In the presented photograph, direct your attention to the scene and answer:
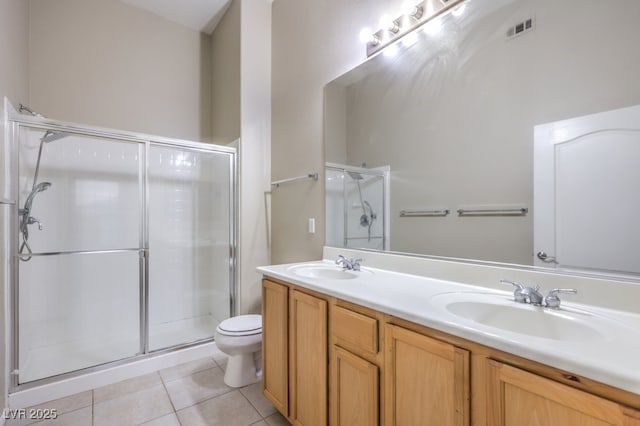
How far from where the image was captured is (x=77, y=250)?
250 centimetres

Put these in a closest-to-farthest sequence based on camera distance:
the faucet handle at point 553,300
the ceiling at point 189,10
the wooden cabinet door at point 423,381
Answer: the wooden cabinet door at point 423,381, the faucet handle at point 553,300, the ceiling at point 189,10

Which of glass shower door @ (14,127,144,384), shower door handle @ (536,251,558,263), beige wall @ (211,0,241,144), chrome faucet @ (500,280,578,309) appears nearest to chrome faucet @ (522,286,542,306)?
chrome faucet @ (500,280,578,309)

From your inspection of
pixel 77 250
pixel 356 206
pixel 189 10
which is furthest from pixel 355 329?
pixel 189 10

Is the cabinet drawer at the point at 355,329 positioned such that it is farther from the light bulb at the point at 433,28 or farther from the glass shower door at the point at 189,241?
the glass shower door at the point at 189,241

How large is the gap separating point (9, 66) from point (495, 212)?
2814 mm

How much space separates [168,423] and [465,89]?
7.68ft

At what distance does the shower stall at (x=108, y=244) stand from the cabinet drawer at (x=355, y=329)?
5.35ft

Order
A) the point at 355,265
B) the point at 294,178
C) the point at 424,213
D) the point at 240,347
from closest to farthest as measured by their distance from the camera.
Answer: the point at 424,213 < the point at 355,265 < the point at 240,347 < the point at 294,178

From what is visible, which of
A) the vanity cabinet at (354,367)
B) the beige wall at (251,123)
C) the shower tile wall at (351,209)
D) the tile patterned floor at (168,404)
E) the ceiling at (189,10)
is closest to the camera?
the vanity cabinet at (354,367)

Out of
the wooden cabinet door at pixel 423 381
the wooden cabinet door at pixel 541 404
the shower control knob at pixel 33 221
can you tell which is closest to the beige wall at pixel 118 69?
the shower control knob at pixel 33 221

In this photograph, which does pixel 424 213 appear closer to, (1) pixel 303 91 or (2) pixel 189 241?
(1) pixel 303 91

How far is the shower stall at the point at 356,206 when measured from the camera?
175 centimetres

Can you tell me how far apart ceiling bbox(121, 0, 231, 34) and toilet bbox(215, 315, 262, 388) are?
2850mm

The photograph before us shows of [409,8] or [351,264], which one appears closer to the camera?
[409,8]
